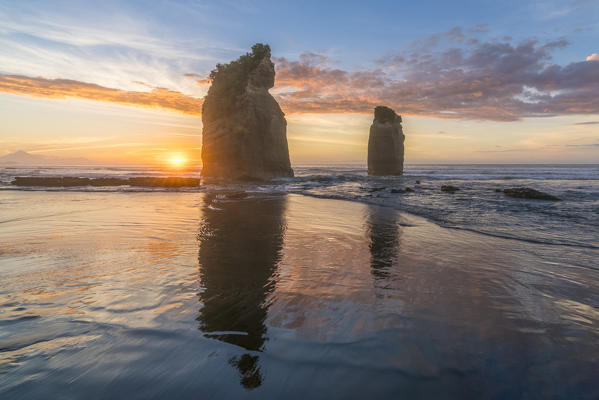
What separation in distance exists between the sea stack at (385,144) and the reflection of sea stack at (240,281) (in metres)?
40.8

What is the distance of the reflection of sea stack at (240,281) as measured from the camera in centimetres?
275

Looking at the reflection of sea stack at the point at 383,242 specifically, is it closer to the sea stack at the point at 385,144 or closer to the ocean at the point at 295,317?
the ocean at the point at 295,317

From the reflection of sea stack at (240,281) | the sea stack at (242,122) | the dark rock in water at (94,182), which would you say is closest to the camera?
the reflection of sea stack at (240,281)

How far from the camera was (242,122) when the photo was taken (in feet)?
107

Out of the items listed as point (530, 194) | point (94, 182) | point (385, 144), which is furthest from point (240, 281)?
point (385, 144)

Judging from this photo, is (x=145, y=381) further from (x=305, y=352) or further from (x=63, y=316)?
(x=63, y=316)

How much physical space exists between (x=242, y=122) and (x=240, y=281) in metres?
30.8

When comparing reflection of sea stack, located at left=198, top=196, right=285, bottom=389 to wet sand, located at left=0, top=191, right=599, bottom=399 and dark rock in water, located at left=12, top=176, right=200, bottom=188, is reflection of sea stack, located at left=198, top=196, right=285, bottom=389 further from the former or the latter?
dark rock in water, located at left=12, top=176, right=200, bottom=188

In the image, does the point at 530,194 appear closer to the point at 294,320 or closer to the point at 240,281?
the point at 240,281

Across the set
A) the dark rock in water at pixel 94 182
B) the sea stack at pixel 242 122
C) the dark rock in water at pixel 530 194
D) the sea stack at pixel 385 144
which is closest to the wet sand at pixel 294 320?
the dark rock in water at pixel 530 194

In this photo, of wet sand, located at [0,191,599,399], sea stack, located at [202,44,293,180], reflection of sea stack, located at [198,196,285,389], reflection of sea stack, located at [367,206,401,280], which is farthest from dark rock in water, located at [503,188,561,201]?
sea stack, located at [202,44,293,180]

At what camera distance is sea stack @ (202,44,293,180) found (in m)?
33.0

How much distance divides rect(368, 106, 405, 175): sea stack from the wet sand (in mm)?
41523

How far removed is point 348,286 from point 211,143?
111ft
